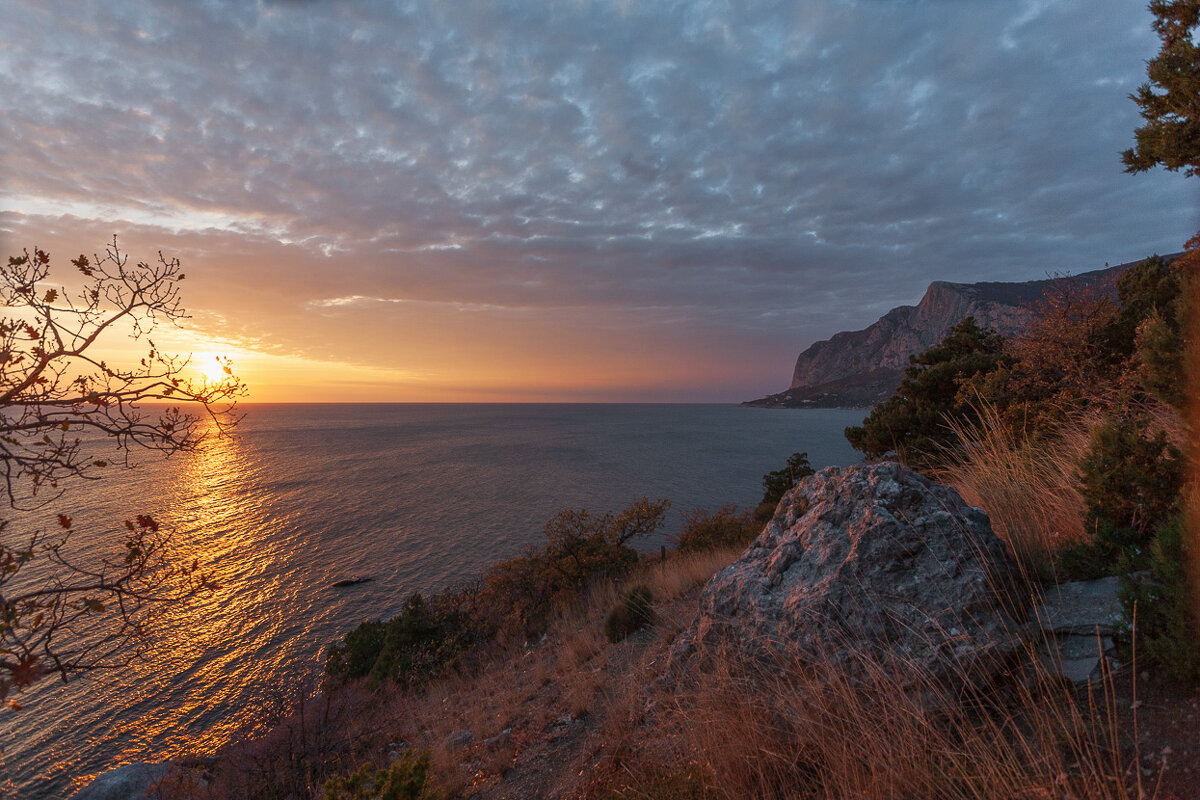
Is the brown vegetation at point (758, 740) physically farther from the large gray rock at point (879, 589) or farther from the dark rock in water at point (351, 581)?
the dark rock in water at point (351, 581)

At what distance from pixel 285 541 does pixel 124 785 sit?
84.8ft

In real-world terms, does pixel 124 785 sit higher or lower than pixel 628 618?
lower

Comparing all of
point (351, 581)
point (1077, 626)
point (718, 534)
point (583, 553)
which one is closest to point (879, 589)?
point (1077, 626)

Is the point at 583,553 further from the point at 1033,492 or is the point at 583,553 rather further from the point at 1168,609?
the point at 1168,609

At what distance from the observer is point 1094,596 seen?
154 inches

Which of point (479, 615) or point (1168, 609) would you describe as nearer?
point (1168, 609)

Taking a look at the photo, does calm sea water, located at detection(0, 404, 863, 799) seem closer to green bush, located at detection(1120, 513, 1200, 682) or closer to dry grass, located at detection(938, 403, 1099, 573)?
green bush, located at detection(1120, 513, 1200, 682)

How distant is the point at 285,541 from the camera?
33719 millimetres

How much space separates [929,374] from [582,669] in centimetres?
1309

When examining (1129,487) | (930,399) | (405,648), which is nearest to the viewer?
(1129,487)

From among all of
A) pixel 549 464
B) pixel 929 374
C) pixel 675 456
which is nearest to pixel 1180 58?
pixel 929 374

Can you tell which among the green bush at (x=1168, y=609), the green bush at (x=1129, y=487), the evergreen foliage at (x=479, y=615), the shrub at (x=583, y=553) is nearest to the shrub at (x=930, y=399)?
the green bush at (x=1129, y=487)

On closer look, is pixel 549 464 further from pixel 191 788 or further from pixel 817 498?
pixel 817 498

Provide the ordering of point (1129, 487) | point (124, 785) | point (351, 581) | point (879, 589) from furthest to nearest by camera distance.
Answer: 1. point (351, 581)
2. point (124, 785)
3. point (1129, 487)
4. point (879, 589)
